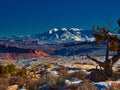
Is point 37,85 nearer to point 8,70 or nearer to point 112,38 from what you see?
point 112,38

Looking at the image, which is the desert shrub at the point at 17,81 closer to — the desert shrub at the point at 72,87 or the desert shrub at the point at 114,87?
the desert shrub at the point at 72,87

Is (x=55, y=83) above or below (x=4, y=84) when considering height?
above

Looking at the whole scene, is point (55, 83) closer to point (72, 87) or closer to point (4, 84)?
point (72, 87)

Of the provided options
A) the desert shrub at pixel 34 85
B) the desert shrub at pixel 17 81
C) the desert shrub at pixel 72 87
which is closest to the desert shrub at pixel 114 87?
the desert shrub at pixel 72 87

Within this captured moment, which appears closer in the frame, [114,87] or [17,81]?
[114,87]

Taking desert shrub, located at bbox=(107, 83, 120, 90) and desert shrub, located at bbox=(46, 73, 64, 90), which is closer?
desert shrub, located at bbox=(107, 83, 120, 90)

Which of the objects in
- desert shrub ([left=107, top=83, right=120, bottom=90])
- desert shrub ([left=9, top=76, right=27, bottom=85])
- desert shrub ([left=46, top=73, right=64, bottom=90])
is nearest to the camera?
desert shrub ([left=107, top=83, right=120, bottom=90])

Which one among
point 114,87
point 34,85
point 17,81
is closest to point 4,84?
point 17,81

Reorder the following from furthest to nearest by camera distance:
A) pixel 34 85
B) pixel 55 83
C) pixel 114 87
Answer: pixel 34 85 → pixel 55 83 → pixel 114 87

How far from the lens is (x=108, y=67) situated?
27078 millimetres

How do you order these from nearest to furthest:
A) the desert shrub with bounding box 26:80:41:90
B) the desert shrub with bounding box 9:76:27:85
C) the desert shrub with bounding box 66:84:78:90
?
the desert shrub with bounding box 66:84:78:90 < the desert shrub with bounding box 26:80:41:90 < the desert shrub with bounding box 9:76:27:85

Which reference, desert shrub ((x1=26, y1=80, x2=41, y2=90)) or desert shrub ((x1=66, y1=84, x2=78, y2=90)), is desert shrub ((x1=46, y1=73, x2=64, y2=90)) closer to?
desert shrub ((x1=26, y1=80, x2=41, y2=90))

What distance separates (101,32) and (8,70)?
1288 cm

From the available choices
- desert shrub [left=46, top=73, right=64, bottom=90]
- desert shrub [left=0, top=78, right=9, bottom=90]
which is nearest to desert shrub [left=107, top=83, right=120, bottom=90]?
desert shrub [left=46, top=73, right=64, bottom=90]
